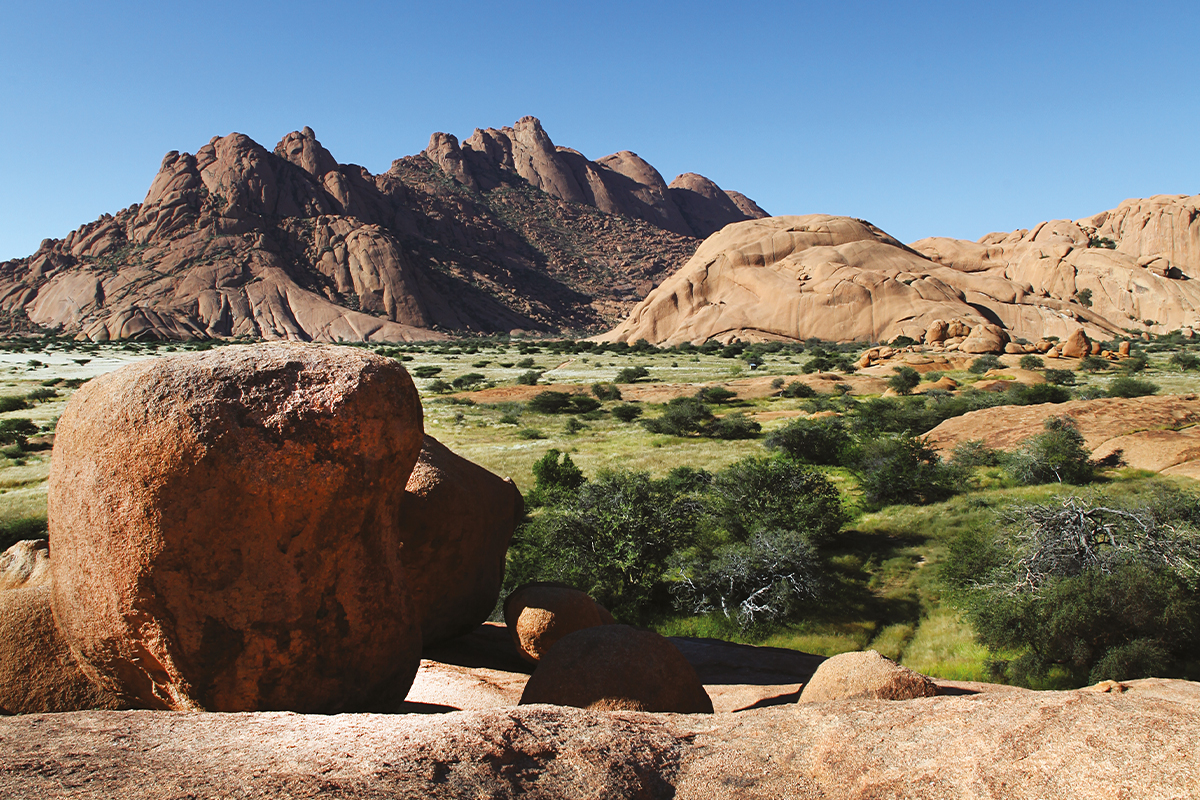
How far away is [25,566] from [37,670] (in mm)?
1208

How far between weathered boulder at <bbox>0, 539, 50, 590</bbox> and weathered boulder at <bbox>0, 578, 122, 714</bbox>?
1.44ft

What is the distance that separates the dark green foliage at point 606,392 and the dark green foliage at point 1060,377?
2131 cm

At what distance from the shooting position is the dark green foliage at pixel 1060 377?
3416cm

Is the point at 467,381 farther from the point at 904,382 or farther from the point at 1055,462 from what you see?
the point at 1055,462

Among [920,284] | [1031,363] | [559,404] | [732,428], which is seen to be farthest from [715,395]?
[920,284]

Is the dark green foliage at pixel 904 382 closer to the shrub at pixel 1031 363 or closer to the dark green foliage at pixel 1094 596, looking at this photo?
the shrub at pixel 1031 363

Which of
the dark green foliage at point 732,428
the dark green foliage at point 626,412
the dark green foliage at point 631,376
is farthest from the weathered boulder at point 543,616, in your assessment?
the dark green foliage at point 631,376

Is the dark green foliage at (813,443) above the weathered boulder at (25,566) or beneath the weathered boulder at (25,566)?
beneath

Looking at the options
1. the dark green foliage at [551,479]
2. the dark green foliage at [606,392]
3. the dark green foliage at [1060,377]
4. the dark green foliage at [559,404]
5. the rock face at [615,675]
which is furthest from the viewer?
the dark green foliage at [606,392]

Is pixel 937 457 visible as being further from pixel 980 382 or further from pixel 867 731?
pixel 980 382

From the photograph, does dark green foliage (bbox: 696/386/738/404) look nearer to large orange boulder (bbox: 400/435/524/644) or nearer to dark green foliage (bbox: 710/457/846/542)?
dark green foliage (bbox: 710/457/846/542)

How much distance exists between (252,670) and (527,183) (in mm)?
169463

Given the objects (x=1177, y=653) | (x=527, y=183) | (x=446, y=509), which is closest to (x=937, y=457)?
(x=1177, y=653)

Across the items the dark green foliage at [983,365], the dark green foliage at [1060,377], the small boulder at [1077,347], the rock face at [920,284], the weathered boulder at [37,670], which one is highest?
the rock face at [920,284]
